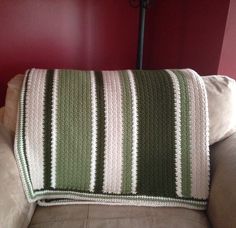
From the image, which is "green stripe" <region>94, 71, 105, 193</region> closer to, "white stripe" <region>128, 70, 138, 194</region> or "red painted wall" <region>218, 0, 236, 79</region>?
"white stripe" <region>128, 70, 138, 194</region>

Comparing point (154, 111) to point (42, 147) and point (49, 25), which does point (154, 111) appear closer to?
point (42, 147)

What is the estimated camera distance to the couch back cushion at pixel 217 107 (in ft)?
3.34

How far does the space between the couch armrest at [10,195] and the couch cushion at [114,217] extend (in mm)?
51

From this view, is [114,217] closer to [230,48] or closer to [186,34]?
[230,48]

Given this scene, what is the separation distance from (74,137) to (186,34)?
949 mm

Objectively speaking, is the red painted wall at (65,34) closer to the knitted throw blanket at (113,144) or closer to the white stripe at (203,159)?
the knitted throw blanket at (113,144)

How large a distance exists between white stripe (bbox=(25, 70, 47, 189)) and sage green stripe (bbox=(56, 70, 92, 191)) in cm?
6

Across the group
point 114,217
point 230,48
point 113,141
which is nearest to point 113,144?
point 113,141

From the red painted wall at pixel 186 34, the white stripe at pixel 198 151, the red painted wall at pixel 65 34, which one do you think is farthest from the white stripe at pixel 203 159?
the red painted wall at pixel 65 34

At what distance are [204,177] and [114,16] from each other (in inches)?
44.7

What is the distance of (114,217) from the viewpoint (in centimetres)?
90

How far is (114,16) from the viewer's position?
168cm

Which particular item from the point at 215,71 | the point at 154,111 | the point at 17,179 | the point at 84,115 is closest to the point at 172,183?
the point at 154,111

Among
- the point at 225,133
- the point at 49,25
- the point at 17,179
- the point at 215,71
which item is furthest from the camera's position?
the point at 49,25
